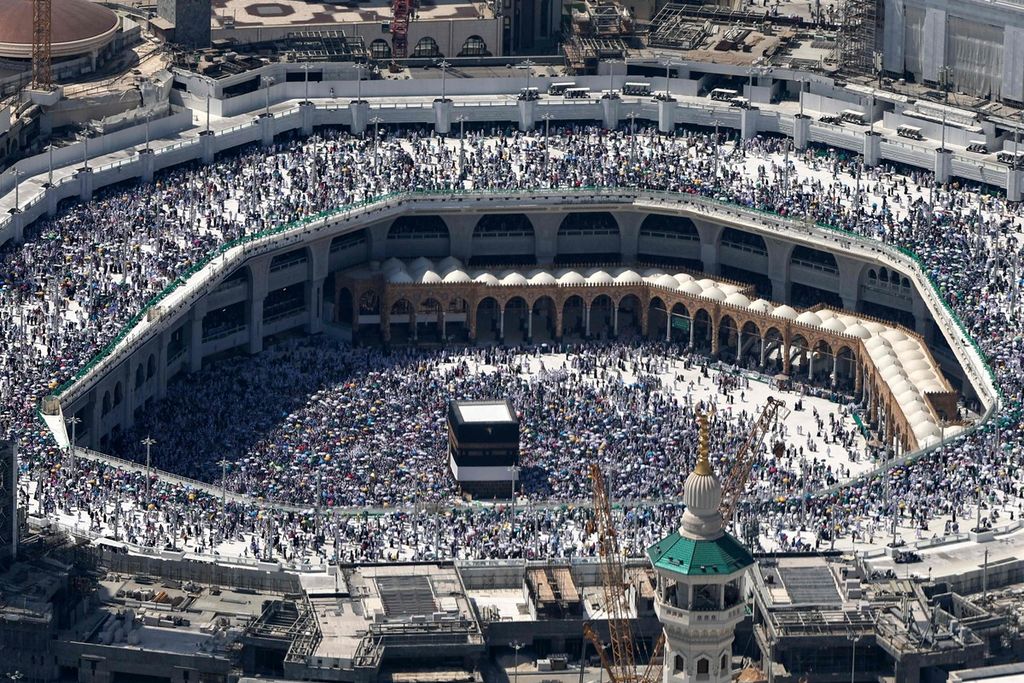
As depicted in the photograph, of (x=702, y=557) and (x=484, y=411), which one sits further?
(x=484, y=411)

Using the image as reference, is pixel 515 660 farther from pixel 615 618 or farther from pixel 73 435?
pixel 73 435

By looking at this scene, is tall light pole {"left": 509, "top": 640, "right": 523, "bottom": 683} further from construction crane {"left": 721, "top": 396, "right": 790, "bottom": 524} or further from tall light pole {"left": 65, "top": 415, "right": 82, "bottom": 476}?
tall light pole {"left": 65, "top": 415, "right": 82, "bottom": 476}

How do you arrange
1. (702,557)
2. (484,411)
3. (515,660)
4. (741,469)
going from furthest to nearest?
1. (484,411)
2. (741,469)
3. (515,660)
4. (702,557)

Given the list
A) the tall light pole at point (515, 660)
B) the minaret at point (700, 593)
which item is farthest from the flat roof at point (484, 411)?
the minaret at point (700, 593)

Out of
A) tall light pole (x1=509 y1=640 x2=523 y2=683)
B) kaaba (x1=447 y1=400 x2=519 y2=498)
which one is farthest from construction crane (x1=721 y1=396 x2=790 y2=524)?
kaaba (x1=447 y1=400 x2=519 y2=498)

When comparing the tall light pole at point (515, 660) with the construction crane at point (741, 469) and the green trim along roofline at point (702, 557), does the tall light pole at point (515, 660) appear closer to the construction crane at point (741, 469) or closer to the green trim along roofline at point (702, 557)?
the construction crane at point (741, 469)

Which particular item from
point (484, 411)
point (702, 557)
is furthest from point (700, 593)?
point (484, 411)
